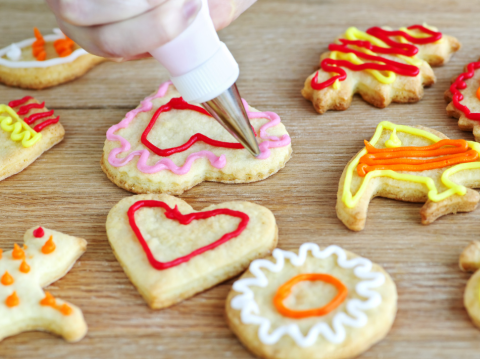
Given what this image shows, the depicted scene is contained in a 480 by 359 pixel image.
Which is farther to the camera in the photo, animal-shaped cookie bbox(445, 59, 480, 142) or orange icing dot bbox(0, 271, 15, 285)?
animal-shaped cookie bbox(445, 59, 480, 142)

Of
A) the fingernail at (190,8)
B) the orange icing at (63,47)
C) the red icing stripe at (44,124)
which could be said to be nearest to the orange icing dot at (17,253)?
the red icing stripe at (44,124)

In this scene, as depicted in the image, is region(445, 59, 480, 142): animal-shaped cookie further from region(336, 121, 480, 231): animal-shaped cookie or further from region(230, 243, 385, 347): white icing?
region(230, 243, 385, 347): white icing

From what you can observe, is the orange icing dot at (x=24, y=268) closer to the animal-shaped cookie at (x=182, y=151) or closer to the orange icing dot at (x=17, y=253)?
the orange icing dot at (x=17, y=253)

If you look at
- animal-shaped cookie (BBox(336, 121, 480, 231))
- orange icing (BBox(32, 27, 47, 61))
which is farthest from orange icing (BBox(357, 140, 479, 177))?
orange icing (BBox(32, 27, 47, 61))

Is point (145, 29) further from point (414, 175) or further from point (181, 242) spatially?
point (414, 175)

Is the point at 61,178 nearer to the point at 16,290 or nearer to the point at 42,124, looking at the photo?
the point at 42,124

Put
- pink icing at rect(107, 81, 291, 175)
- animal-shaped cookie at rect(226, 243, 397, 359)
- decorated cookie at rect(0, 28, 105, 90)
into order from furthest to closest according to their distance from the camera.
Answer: decorated cookie at rect(0, 28, 105, 90) < pink icing at rect(107, 81, 291, 175) < animal-shaped cookie at rect(226, 243, 397, 359)

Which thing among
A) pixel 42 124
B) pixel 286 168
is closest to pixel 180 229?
pixel 286 168
